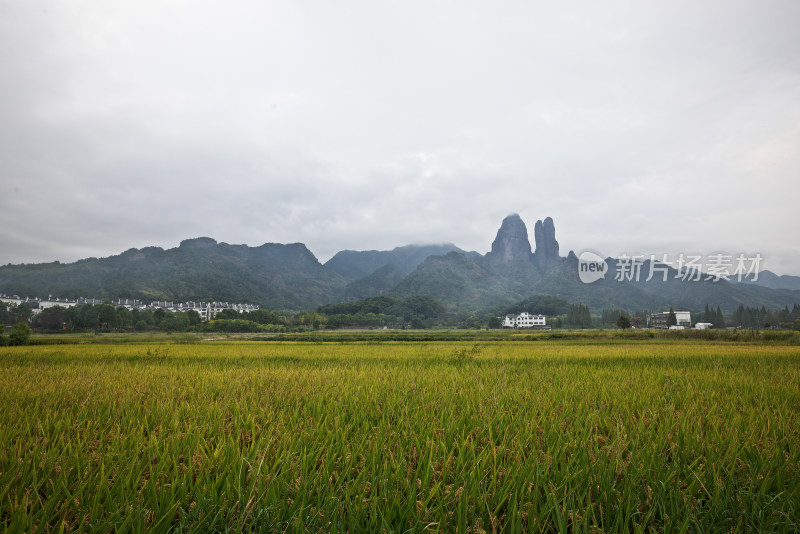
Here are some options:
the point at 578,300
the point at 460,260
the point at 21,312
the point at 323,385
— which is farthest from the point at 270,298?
the point at 323,385

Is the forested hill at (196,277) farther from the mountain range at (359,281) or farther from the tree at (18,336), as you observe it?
the tree at (18,336)

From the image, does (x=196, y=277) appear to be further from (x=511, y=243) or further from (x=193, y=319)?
(x=511, y=243)

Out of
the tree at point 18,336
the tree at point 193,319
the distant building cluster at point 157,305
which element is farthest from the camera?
the tree at point 193,319

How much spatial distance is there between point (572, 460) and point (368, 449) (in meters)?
1.52

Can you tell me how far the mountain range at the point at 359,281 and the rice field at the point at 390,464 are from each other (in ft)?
326

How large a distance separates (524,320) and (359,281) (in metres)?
91.6

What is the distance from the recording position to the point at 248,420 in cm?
367

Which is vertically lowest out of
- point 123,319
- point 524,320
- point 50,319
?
point 524,320

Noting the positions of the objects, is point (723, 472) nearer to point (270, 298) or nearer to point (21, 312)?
point (21, 312)

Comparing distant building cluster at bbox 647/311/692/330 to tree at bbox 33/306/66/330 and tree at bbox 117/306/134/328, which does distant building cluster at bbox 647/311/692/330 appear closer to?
tree at bbox 117/306/134/328

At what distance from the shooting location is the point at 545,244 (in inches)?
7426

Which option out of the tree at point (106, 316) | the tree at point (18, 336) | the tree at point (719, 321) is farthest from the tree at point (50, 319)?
the tree at point (719, 321)

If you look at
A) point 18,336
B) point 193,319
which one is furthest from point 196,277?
point 18,336

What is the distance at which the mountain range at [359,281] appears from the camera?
3765 inches
